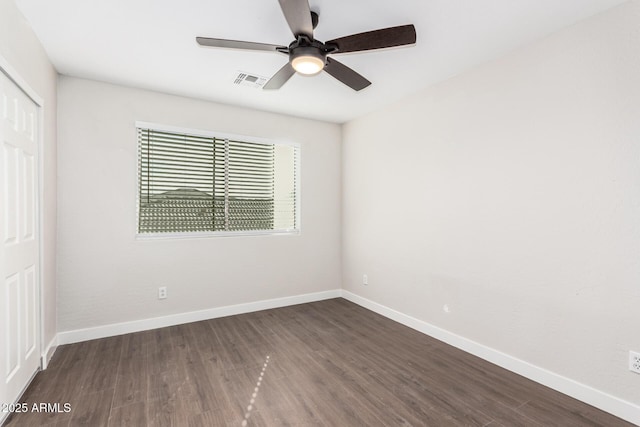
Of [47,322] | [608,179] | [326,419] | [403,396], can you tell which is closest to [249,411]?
[326,419]

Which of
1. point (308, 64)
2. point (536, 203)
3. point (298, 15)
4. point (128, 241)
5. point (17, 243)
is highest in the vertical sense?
point (298, 15)

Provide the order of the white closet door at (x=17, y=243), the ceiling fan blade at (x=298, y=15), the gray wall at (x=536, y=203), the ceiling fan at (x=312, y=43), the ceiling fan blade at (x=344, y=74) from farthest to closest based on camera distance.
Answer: the ceiling fan blade at (x=344, y=74)
the gray wall at (x=536, y=203)
the white closet door at (x=17, y=243)
the ceiling fan at (x=312, y=43)
the ceiling fan blade at (x=298, y=15)

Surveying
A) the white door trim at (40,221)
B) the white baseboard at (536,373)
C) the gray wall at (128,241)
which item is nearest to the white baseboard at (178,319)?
the gray wall at (128,241)

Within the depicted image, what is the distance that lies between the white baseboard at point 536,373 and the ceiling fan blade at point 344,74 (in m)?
2.46

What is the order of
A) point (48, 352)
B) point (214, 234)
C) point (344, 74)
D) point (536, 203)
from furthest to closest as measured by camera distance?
point (214, 234)
point (48, 352)
point (536, 203)
point (344, 74)

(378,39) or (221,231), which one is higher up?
(378,39)

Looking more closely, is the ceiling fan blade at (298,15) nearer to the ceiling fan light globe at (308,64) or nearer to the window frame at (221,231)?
the ceiling fan light globe at (308,64)

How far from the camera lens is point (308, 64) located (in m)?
1.96

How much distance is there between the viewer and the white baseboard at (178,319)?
3023mm

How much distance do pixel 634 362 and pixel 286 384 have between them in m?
2.25

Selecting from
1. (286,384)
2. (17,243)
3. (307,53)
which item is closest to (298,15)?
(307,53)

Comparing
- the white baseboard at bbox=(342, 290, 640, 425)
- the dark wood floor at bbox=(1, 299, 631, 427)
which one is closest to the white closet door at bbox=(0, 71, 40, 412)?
the dark wood floor at bbox=(1, 299, 631, 427)

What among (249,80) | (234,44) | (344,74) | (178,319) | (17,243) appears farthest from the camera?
(178,319)

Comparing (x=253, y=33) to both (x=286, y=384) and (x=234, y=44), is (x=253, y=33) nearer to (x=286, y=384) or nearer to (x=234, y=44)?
(x=234, y=44)
